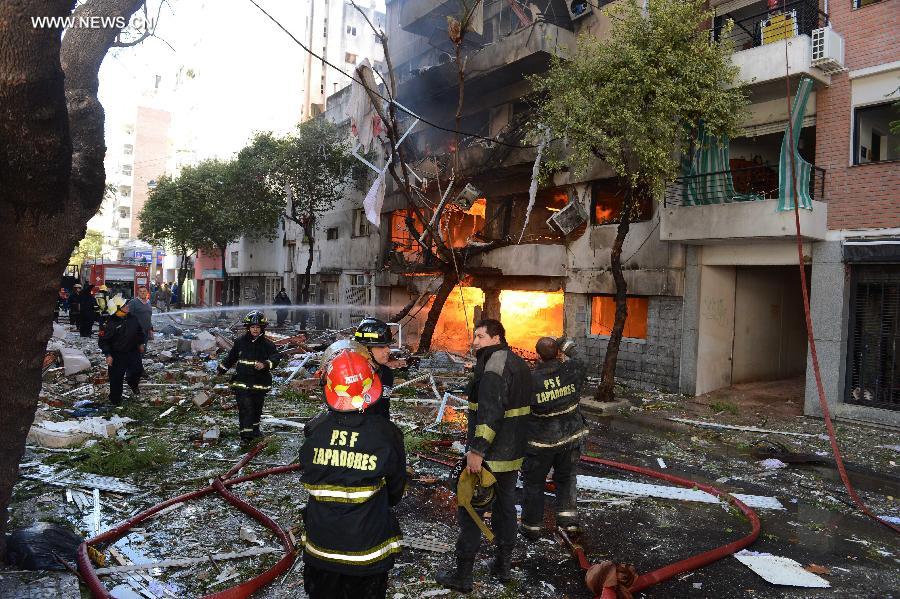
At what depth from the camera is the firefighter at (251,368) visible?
25.3 ft

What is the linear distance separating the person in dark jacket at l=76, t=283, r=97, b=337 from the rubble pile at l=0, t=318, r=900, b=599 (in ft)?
35.2

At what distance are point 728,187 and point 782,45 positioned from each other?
9.45 feet

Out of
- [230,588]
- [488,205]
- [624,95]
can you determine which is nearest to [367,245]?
[488,205]

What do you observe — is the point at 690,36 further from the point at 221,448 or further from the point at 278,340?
the point at 278,340

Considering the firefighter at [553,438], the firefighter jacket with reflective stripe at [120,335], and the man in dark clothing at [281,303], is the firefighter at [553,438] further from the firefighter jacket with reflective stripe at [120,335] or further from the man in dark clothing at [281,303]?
the man in dark clothing at [281,303]

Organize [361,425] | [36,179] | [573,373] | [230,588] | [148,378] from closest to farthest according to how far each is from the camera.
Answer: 1. [361,425]
2. [36,179]
3. [230,588]
4. [573,373]
5. [148,378]

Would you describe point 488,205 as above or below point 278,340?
above

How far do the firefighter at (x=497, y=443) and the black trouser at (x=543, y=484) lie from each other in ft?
2.06

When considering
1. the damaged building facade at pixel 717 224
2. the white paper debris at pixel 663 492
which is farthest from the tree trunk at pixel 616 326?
the white paper debris at pixel 663 492

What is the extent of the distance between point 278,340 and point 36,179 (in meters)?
15.1

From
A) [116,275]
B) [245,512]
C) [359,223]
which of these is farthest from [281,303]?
[245,512]

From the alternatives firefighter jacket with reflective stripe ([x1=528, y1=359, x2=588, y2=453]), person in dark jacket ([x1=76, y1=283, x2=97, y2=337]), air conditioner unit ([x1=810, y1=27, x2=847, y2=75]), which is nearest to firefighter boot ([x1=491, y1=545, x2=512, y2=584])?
firefighter jacket with reflective stripe ([x1=528, y1=359, x2=588, y2=453])

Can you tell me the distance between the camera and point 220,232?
1337 inches

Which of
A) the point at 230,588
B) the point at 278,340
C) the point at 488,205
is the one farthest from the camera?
the point at 488,205
